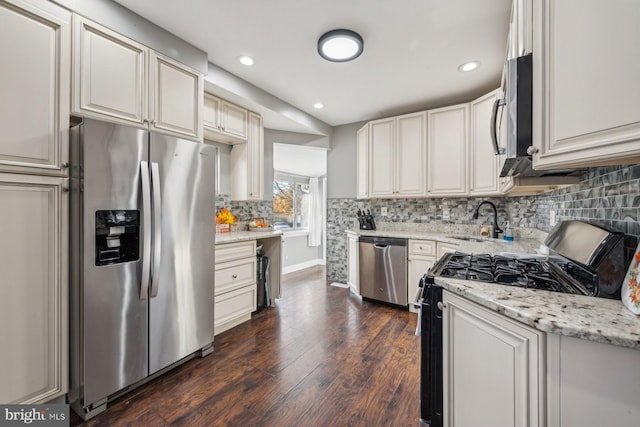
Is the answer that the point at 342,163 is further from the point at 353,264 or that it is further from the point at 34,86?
the point at 34,86

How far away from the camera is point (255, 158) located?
3.27m

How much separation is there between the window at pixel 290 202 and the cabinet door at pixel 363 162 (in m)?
2.09

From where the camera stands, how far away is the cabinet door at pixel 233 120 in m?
2.85

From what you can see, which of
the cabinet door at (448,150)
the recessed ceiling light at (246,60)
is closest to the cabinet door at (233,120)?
the recessed ceiling light at (246,60)

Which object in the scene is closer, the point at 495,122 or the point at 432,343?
the point at 432,343

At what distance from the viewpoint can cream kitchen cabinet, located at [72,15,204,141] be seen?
1.60 m

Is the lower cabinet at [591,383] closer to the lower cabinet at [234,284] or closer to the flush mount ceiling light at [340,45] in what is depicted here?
the flush mount ceiling light at [340,45]

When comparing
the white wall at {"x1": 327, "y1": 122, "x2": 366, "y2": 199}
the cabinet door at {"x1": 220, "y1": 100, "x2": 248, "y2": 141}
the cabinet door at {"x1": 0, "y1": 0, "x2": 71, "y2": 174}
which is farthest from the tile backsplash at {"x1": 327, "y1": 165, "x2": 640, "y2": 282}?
the cabinet door at {"x1": 0, "y1": 0, "x2": 71, "y2": 174}

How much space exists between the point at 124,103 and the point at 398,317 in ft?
10.2

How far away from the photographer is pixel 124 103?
177 cm

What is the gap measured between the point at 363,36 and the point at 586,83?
172cm

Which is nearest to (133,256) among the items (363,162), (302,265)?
(363,162)

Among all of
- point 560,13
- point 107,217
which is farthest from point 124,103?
point 560,13

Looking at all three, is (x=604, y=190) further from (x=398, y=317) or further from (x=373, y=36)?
(x=398, y=317)
